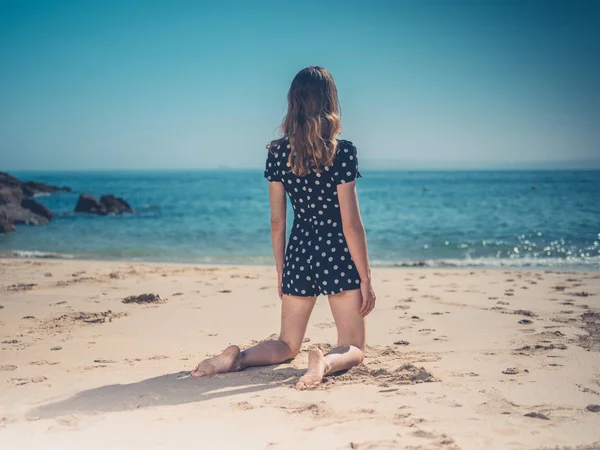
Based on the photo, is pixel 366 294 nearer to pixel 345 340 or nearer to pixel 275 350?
pixel 345 340

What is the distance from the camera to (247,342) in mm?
4918

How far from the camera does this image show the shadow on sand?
10.6 ft

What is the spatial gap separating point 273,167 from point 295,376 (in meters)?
1.43

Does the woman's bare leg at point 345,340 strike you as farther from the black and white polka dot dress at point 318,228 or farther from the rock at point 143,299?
the rock at point 143,299

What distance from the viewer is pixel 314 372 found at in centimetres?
358

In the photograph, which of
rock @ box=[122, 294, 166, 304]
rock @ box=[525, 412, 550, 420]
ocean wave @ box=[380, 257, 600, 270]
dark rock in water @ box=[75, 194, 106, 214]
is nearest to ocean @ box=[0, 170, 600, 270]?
ocean wave @ box=[380, 257, 600, 270]

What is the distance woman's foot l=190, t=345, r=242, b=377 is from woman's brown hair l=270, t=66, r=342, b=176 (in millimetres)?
1318

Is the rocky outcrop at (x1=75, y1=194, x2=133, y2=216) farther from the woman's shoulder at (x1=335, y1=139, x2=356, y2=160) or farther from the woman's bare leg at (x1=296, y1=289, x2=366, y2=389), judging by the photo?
the woman's shoulder at (x1=335, y1=139, x2=356, y2=160)

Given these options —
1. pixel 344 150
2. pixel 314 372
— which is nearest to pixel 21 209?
pixel 344 150

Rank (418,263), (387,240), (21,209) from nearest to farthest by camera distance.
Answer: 1. (418,263)
2. (387,240)
3. (21,209)

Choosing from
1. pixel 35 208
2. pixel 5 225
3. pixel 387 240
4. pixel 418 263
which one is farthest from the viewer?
pixel 35 208

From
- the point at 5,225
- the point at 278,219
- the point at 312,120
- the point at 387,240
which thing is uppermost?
the point at 312,120

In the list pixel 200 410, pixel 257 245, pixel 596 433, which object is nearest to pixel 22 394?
pixel 200 410

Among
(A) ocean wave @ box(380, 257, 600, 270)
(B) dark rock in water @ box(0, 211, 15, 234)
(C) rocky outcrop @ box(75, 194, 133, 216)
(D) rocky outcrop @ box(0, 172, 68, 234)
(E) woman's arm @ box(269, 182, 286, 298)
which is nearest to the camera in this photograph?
(E) woman's arm @ box(269, 182, 286, 298)
